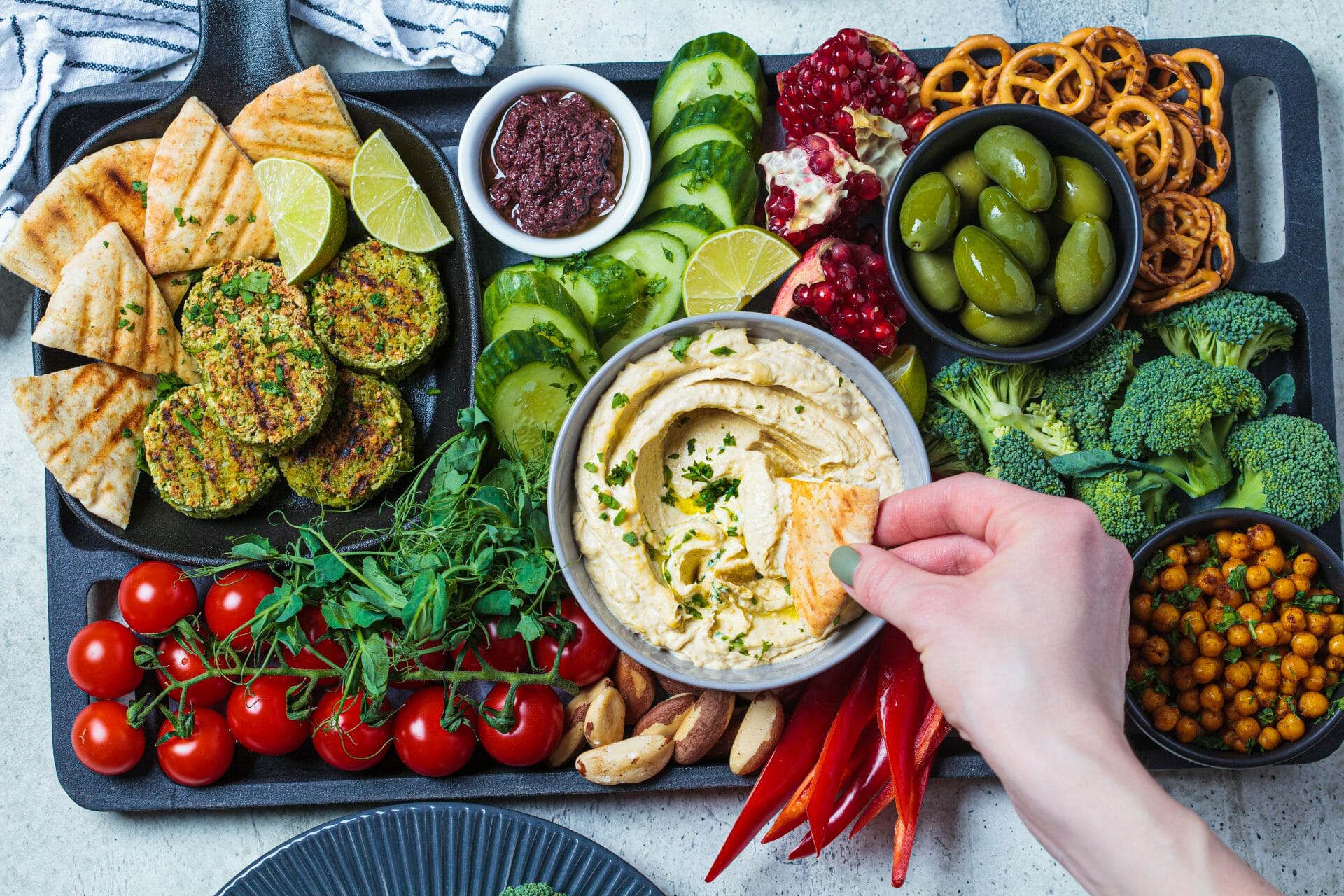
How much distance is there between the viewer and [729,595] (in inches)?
92.7

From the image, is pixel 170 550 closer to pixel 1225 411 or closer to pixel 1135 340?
pixel 1135 340

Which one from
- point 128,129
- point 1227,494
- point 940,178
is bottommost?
point 1227,494

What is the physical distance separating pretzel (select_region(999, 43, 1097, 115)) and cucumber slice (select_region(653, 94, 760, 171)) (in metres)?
0.68

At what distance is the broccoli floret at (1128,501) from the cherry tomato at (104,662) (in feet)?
8.33

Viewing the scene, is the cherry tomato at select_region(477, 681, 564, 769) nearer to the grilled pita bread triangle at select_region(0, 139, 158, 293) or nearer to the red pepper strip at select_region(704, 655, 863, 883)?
the red pepper strip at select_region(704, 655, 863, 883)

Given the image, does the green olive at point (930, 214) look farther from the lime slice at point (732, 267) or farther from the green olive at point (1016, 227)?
the lime slice at point (732, 267)

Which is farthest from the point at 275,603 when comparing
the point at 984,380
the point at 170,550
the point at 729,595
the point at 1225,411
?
the point at 1225,411

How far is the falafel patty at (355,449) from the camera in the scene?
2551 millimetres

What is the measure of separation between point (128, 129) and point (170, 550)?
115cm

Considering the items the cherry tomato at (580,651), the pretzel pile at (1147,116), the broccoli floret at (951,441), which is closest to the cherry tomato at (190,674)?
the cherry tomato at (580,651)

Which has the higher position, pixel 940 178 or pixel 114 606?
pixel 940 178

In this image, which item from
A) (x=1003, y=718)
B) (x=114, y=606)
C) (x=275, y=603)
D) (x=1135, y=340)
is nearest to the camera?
(x=1003, y=718)

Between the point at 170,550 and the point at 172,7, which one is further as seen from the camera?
the point at 172,7

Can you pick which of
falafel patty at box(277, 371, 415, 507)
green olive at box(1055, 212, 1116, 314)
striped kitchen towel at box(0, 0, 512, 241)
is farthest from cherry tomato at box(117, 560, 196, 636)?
green olive at box(1055, 212, 1116, 314)
